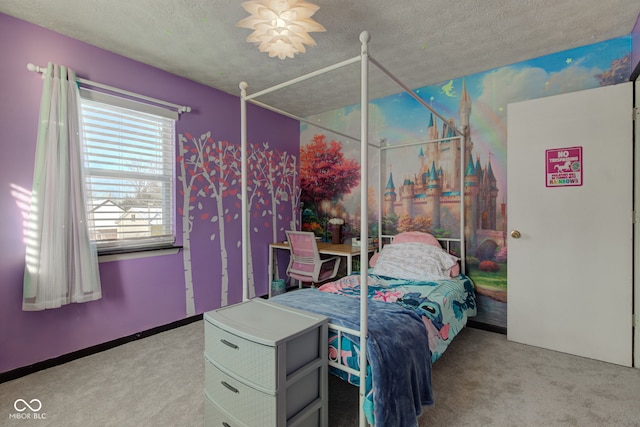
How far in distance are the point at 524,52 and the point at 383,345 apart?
2608 mm

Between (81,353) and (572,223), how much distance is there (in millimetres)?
3943

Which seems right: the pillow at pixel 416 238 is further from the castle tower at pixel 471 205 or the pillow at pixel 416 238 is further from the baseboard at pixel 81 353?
the baseboard at pixel 81 353

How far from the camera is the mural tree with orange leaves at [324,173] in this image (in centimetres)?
390

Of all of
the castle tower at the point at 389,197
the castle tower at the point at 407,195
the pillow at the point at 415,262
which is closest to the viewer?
the pillow at the point at 415,262

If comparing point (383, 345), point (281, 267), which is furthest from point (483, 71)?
point (281, 267)

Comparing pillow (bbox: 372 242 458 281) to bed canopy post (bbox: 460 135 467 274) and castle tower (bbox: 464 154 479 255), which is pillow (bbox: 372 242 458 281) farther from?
castle tower (bbox: 464 154 479 255)

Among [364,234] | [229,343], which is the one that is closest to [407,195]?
[364,234]

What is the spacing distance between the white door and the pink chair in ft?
5.64

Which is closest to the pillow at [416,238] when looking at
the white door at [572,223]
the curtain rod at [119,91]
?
the white door at [572,223]

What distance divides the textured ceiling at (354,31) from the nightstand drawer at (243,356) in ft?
6.37

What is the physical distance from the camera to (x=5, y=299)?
203 cm

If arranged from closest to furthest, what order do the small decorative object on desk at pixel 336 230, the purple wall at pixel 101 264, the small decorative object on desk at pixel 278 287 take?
the purple wall at pixel 101 264
the small decorative object on desk at pixel 278 287
the small decorative object on desk at pixel 336 230

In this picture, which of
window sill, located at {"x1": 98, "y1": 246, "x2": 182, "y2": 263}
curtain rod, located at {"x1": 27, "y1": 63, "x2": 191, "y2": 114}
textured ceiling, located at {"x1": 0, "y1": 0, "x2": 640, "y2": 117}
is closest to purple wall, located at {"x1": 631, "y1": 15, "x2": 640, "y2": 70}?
textured ceiling, located at {"x1": 0, "y1": 0, "x2": 640, "y2": 117}

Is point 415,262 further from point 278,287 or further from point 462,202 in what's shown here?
point 278,287
